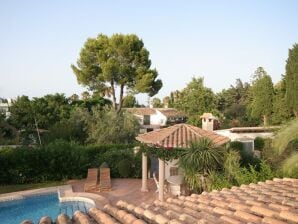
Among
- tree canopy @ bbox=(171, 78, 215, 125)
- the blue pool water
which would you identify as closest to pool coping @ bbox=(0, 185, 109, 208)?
the blue pool water

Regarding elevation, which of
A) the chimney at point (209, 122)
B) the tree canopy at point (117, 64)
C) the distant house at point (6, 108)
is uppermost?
the tree canopy at point (117, 64)

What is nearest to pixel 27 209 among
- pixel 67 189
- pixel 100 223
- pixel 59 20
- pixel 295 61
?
pixel 67 189

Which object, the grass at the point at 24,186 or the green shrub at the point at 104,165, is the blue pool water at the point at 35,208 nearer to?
the grass at the point at 24,186

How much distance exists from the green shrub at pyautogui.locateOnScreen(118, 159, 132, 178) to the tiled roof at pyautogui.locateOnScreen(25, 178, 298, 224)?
43.7ft

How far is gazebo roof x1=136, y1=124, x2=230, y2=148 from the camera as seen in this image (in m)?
14.9

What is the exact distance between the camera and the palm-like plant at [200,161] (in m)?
14.0

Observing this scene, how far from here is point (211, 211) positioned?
5.93m

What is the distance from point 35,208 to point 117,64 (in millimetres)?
22963

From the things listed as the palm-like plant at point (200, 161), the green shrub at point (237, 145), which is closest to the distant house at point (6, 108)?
the green shrub at point (237, 145)

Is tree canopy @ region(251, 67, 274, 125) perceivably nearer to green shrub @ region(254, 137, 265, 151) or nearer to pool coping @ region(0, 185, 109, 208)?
green shrub @ region(254, 137, 265, 151)

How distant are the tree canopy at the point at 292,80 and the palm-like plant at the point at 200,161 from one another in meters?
24.2

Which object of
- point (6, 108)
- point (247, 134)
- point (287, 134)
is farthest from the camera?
point (6, 108)

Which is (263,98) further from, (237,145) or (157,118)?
(237,145)

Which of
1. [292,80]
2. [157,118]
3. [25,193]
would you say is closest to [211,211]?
[25,193]
